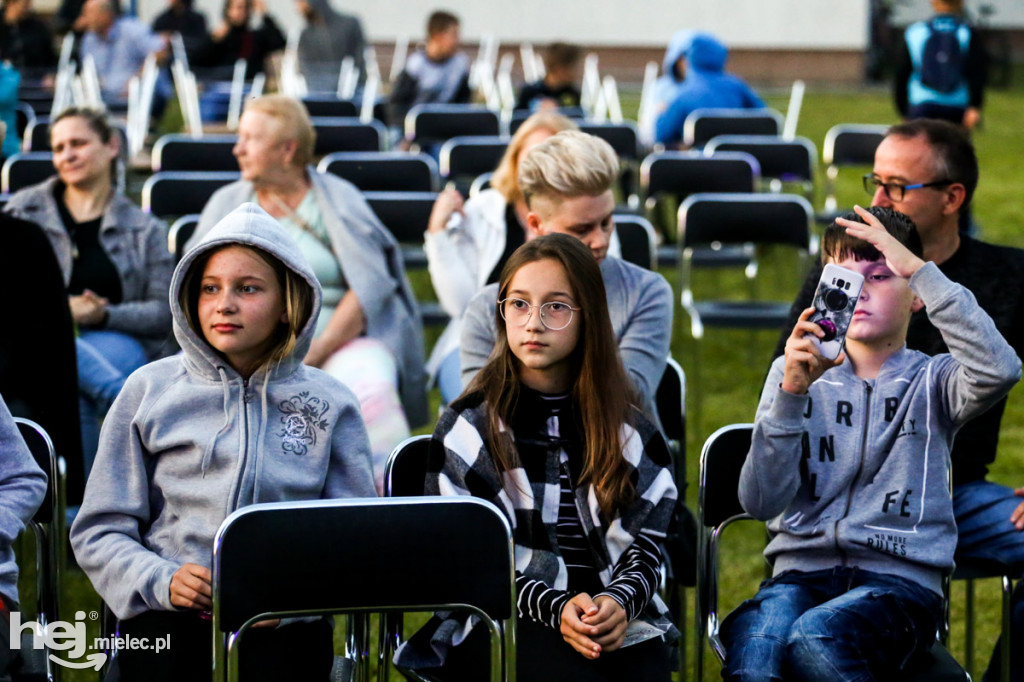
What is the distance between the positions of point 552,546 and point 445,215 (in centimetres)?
145

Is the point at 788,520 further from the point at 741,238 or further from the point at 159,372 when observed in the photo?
the point at 741,238

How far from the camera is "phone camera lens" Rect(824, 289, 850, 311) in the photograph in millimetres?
2426

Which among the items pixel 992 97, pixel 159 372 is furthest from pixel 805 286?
pixel 992 97

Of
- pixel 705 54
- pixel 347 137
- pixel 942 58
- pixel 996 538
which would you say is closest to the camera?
pixel 996 538

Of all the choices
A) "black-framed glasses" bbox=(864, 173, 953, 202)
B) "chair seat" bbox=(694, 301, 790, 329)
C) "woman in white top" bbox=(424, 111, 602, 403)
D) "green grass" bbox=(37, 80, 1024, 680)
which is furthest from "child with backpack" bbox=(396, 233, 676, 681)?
"chair seat" bbox=(694, 301, 790, 329)

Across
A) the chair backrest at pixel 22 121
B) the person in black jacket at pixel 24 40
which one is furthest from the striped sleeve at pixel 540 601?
the person in black jacket at pixel 24 40

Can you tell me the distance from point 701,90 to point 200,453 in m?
6.54

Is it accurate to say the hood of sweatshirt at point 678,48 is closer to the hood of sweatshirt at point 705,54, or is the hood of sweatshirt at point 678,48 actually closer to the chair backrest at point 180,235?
the hood of sweatshirt at point 705,54

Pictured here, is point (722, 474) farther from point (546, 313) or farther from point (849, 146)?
point (849, 146)

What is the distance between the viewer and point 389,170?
5.95 metres

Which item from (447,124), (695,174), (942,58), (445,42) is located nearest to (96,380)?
(695,174)

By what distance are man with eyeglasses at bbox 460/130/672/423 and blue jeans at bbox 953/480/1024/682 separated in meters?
0.72

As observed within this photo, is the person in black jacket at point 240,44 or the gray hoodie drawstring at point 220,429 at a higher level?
the person in black jacket at point 240,44

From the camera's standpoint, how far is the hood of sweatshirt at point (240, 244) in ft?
8.41
